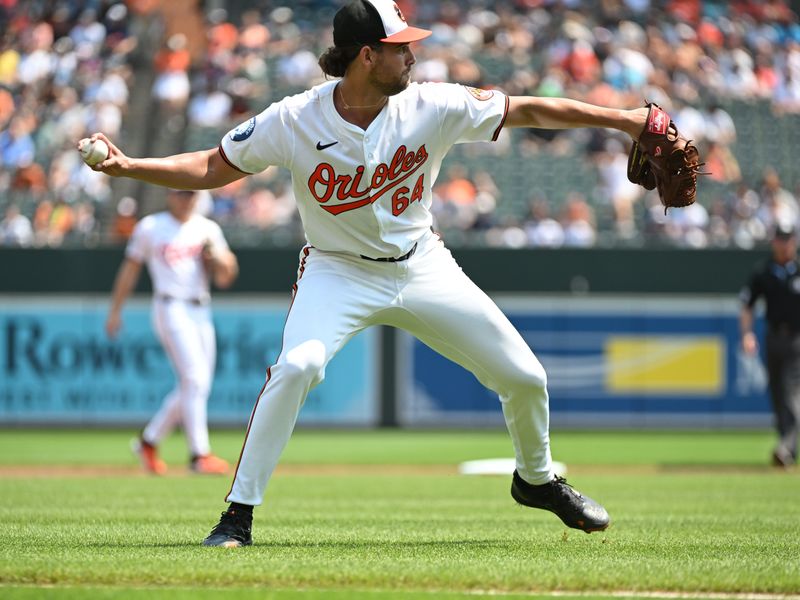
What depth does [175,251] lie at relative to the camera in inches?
418

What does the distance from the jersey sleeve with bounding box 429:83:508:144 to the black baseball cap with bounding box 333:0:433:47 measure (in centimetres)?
30

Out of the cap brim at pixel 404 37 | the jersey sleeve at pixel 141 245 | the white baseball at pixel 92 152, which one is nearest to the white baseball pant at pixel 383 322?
the cap brim at pixel 404 37

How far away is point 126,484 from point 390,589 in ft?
19.6

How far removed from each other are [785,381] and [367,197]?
808 cm

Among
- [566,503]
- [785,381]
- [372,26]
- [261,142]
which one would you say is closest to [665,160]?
[372,26]

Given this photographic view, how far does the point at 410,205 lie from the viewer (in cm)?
545

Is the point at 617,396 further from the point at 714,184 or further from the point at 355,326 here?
the point at 355,326

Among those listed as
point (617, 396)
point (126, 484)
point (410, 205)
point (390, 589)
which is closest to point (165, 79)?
point (617, 396)

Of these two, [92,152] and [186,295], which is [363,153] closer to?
[92,152]

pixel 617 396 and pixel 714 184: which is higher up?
pixel 714 184

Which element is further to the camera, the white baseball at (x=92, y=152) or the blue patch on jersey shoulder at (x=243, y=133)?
the blue patch on jersey shoulder at (x=243, y=133)

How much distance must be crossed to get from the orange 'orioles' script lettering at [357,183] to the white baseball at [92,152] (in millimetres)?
881

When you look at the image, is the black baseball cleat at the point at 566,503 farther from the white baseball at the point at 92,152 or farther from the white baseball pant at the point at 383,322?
the white baseball at the point at 92,152

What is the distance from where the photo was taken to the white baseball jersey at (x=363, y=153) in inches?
208
